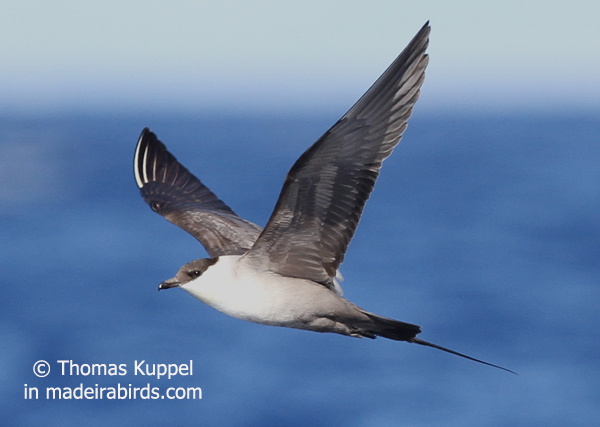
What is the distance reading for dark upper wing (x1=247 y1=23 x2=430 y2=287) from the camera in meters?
8.59

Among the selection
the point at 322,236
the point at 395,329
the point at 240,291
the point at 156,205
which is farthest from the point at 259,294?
the point at 156,205

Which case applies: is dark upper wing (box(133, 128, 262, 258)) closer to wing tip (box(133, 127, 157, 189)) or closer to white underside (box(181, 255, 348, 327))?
wing tip (box(133, 127, 157, 189))

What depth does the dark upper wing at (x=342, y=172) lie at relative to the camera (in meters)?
8.59

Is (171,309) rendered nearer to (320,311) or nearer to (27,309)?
(27,309)

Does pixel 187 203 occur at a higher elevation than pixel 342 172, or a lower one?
higher

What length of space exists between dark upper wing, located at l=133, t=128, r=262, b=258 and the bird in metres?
1.48

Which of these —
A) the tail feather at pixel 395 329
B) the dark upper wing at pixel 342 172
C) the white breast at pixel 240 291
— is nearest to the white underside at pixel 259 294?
the white breast at pixel 240 291

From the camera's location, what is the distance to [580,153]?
141 m

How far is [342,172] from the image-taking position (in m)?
8.82

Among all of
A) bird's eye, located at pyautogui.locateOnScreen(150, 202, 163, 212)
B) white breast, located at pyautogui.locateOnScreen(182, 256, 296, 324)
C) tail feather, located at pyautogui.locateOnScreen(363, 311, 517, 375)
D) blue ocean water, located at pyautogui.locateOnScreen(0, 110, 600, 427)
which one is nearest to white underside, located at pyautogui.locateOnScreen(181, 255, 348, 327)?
white breast, located at pyautogui.locateOnScreen(182, 256, 296, 324)

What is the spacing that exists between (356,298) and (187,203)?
5032cm

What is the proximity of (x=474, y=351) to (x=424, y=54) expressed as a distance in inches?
2179

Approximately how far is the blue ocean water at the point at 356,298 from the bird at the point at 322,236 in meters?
42.7

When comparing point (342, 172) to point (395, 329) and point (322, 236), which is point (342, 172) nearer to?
point (322, 236)
